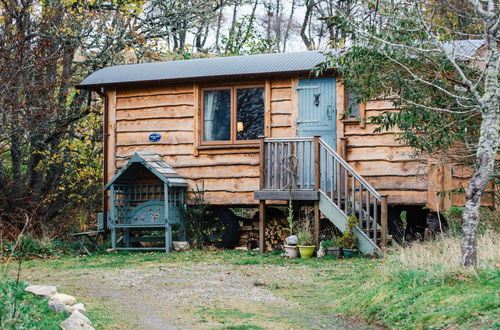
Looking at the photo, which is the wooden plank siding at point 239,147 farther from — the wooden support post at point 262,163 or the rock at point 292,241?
the rock at point 292,241

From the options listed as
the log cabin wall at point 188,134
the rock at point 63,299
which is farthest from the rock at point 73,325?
the log cabin wall at point 188,134

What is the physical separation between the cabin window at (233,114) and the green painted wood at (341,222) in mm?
2422

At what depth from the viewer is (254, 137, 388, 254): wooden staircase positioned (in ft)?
36.9

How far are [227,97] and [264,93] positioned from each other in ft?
2.79

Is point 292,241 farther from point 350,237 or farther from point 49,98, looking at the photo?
point 49,98

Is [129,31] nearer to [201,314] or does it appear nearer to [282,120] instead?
[282,120]

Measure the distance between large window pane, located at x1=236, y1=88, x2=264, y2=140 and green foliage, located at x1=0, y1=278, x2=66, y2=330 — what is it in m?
7.41

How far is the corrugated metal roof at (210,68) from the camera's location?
1283cm

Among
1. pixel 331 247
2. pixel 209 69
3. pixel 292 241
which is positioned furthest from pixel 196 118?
pixel 331 247

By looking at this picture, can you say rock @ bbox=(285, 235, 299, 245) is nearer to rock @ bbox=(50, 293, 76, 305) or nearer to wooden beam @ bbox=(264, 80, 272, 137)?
wooden beam @ bbox=(264, 80, 272, 137)

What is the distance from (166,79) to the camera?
13617mm

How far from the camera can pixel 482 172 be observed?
20.4ft

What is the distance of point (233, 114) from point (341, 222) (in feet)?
11.7

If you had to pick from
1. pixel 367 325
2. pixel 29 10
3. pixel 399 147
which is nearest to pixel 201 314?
pixel 367 325
